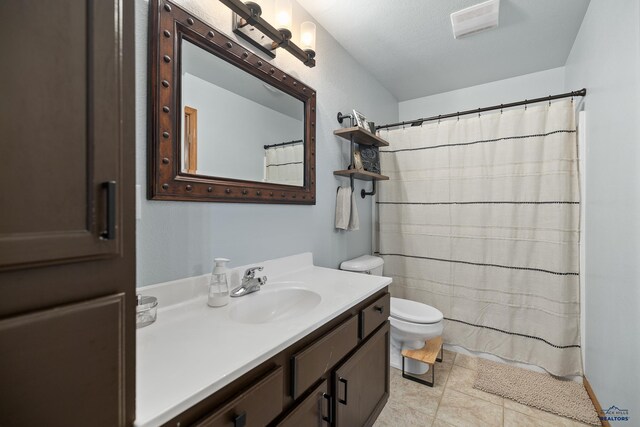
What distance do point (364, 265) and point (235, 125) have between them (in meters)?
1.32

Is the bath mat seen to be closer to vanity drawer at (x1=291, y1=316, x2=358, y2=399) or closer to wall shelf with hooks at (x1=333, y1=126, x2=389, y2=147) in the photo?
vanity drawer at (x1=291, y1=316, x2=358, y2=399)

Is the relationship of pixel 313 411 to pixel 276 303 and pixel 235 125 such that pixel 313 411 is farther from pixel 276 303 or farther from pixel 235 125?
pixel 235 125

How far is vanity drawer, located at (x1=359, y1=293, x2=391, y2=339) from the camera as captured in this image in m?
1.25

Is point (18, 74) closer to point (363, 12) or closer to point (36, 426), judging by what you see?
point (36, 426)

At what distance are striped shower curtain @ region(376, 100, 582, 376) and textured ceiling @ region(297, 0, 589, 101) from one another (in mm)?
515

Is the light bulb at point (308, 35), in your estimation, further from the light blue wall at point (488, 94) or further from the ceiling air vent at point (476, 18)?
the light blue wall at point (488, 94)

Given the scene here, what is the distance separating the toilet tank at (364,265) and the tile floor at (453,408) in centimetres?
75

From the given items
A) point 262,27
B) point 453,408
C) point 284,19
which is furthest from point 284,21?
point 453,408

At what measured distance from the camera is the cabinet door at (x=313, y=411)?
2.79ft

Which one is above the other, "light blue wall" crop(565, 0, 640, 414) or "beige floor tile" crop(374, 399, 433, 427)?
"light blue wall" crop(565, 0, 640, 414)

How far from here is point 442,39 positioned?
2.01m

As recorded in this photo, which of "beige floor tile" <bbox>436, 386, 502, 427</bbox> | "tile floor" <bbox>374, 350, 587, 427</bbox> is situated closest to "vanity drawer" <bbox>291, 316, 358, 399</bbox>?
"tile floor" <bbox>374, 350, 587, 427</bbox>

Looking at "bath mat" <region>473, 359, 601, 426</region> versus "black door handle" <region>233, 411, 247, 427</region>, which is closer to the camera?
"black door handle" <region>233, 411, 247, 427</region>

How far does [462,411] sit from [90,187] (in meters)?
2.08
